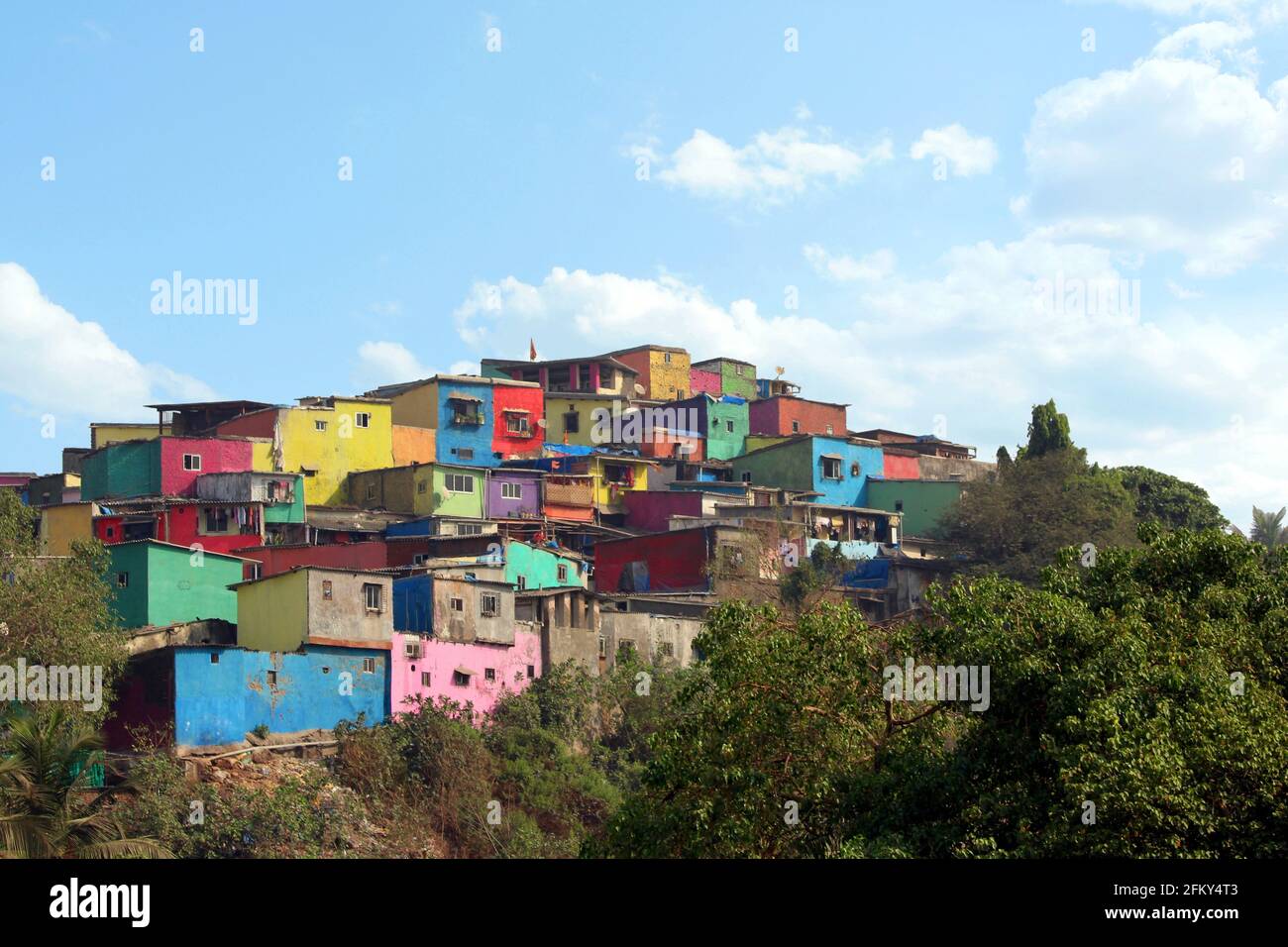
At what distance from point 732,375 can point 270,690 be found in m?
39.5

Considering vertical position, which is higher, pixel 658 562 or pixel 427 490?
pixel 427 490

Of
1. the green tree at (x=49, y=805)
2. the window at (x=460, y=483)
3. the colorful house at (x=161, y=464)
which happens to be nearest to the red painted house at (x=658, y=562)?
the window at (x=460, y=483)

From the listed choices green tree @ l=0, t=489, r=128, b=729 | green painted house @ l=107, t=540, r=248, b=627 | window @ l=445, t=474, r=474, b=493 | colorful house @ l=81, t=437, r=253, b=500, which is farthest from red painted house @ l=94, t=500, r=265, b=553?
green tree @ l=0, t=489, r=128, b=729

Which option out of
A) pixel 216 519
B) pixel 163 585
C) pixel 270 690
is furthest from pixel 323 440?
pixel 270 690

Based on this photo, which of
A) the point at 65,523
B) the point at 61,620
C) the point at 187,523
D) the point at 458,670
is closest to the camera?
the point at 61,620

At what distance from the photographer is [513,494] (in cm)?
5322

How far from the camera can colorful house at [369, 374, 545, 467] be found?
2261 inches

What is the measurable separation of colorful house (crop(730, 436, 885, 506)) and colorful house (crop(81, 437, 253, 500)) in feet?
56.9

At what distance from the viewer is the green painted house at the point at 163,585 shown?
38.6 metres

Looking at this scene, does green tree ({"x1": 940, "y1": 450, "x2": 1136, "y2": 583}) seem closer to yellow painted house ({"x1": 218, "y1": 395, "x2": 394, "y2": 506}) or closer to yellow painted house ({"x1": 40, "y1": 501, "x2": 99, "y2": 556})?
yellow painted house ({"x1": 218, "y1": 395, "x2": 394, "y2": 506})

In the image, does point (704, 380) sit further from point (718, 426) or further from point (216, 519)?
point (216, 519)

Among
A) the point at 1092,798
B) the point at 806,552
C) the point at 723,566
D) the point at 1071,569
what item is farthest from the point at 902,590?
the point at 1092,798
